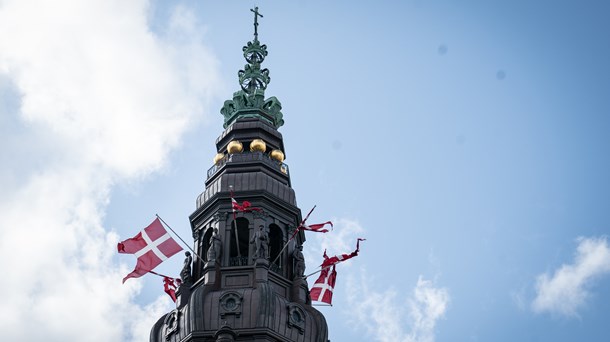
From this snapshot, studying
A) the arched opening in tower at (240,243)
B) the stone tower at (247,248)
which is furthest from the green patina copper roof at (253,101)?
the arched opening in tower at (240,243)

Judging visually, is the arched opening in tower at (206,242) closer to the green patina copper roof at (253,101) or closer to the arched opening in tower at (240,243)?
the arched opening in tower at (240,243)

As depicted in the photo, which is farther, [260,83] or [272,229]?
[260,83]

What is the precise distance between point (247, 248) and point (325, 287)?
626 cm

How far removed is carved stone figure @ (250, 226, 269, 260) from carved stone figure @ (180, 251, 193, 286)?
4593 mm

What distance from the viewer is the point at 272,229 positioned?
95.8 meters

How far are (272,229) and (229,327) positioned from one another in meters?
11.8

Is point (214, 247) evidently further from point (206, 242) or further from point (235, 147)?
point (235, 147)

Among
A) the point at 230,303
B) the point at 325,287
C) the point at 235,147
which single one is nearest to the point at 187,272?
the point at 230,303

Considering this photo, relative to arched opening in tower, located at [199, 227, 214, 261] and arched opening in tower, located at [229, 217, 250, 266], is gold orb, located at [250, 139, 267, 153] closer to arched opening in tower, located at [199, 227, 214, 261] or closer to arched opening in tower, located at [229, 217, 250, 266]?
arched opening in tower, located at [229, 217, 250, 266]

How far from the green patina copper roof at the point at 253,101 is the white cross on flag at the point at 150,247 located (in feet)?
50.7

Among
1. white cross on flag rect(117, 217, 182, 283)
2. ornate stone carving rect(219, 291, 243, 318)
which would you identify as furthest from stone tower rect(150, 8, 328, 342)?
white cross on flag rect(117, 217, 182, 283)

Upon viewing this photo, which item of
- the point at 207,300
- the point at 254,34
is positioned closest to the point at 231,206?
the point at 207,300

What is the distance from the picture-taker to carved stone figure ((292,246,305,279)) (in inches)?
3676

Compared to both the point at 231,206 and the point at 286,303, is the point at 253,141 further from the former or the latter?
the point at 286,303
